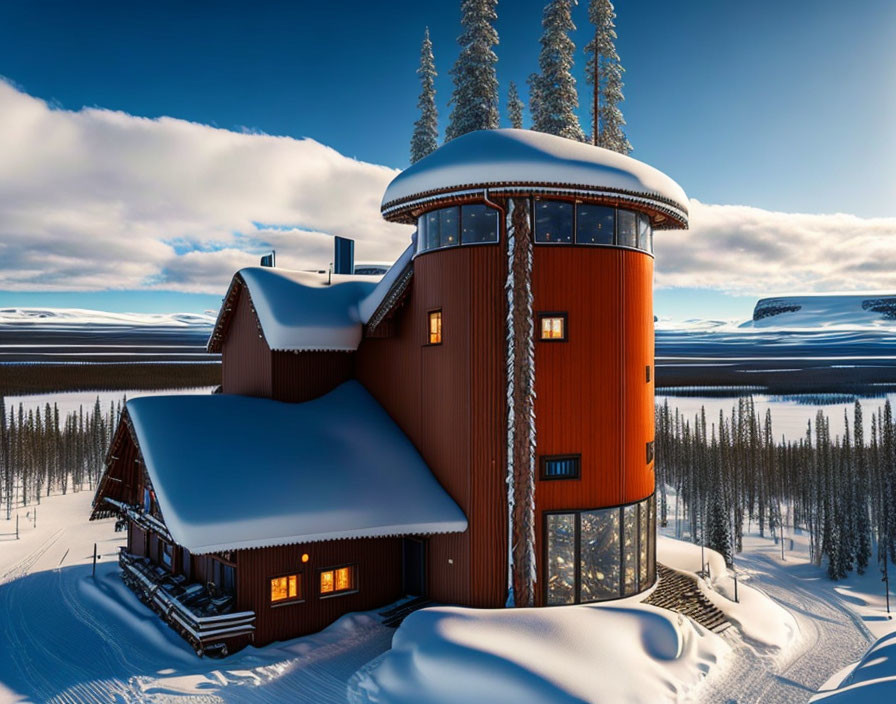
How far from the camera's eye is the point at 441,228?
17078 millimetres

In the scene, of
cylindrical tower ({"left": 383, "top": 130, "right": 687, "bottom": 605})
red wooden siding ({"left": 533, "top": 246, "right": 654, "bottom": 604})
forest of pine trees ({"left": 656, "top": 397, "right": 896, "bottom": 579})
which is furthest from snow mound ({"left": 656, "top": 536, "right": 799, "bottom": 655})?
forest of pine trees ({"left": 656, "top": 397, "right": 896, "bottom": 579})

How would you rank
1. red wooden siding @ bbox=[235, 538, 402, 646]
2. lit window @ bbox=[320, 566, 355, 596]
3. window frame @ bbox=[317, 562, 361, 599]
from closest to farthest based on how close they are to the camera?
red wooden siding @ bbox=[235, 538, 402, 646]
window frame @ bbox=[317, 562, 361, 599]
lit window @ bbox=[320, 566, 355, 596]

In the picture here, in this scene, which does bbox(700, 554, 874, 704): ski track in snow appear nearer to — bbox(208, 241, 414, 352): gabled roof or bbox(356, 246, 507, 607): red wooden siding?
bbox(356, 246, 507, 607): red wooden siding

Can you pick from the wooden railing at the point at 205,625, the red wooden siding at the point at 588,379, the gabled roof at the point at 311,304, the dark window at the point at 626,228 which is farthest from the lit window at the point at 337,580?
the dark window at the point at 626,228

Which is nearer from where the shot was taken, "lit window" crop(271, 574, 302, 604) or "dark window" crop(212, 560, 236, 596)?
"lit window" crop(271, 574, 302, 604)

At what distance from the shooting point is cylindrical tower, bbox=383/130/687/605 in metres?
15.8

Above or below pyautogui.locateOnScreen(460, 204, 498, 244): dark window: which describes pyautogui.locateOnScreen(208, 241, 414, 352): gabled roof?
below

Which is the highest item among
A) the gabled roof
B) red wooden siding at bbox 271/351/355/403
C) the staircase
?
the gabled roof

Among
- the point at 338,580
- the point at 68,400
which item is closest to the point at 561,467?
the point at 338,580

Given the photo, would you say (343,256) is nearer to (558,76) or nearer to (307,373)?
(307,373)

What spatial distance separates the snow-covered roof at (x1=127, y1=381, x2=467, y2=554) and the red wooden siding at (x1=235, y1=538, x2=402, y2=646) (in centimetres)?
114

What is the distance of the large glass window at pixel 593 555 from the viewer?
52.5ft

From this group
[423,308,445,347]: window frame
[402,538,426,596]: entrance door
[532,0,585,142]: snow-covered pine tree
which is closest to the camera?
[423,308,445,347]: window frame

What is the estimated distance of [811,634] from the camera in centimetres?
1848
